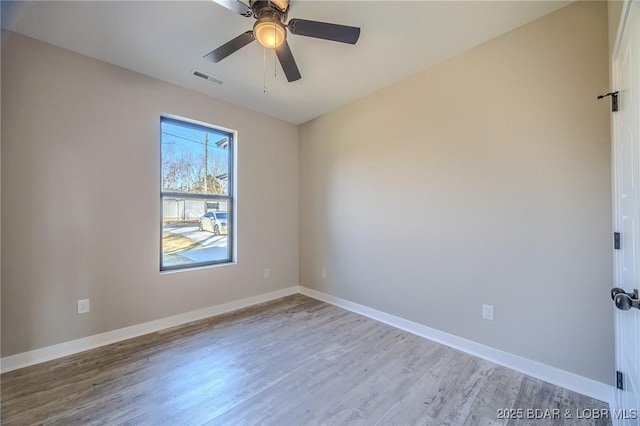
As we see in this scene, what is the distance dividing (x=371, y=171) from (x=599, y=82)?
194 cm

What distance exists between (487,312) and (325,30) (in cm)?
260

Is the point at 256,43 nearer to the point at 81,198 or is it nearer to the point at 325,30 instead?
the point at 325,30

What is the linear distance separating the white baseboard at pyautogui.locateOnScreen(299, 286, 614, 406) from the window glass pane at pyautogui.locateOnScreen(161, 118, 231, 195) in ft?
8.28

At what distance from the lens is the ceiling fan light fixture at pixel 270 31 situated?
5.46ft

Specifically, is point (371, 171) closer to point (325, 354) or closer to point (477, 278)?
point (477, 278)

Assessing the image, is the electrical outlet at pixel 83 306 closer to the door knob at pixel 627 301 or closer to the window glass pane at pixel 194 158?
the window glass pane at pixel 194 158

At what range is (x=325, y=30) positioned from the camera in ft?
5.53

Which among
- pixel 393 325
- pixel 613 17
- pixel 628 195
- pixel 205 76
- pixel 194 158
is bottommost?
pixel 393 325

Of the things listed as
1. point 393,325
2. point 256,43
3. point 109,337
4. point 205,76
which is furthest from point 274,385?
point 205,76

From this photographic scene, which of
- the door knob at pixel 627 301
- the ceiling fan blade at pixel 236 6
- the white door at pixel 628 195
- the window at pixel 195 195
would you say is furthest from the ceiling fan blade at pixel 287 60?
the door knob at pixel 627 301

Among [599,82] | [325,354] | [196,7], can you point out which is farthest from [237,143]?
[599,82]

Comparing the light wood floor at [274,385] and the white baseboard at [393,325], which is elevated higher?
the white baseboard at [393,325]

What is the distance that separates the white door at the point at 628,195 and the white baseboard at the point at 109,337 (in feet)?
11.2

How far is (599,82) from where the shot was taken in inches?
68.8
